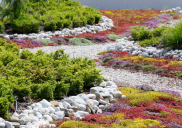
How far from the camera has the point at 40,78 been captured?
7973 mm

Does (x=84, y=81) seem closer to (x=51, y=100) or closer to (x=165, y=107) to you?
(x=51, y=100)

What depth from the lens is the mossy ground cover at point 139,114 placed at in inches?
227

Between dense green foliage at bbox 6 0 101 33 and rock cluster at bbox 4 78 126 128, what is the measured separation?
44.6 feet

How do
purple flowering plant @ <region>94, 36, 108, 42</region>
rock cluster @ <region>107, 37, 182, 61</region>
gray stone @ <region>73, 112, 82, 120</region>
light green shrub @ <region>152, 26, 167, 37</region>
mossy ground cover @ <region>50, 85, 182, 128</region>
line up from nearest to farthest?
1. mossy ground cover @ <region>50, 85, 182, 128</region>
2. gray stone @ <region>73, 112, 82, 120</region>
3. rock cluster @ <region>107, 37, 182, 61</region>
4. light green shrub @ <region>152, 26, 167, 37</region>
5. purple flowering plant @ <region>94, 36, 108, 42</region>

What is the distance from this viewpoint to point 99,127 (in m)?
5.61

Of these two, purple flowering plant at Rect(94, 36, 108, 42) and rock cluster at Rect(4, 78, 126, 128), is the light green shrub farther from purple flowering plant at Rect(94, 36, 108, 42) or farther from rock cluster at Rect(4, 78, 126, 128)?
rock cluster at Rect(4, 78, 126, 128)

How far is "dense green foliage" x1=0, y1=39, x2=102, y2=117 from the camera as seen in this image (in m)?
6.49

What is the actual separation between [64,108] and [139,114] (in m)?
1.97

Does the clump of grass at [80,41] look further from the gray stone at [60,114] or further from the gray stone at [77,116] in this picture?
the gray stone at [60,114]

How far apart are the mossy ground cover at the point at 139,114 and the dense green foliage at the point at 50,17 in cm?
1384

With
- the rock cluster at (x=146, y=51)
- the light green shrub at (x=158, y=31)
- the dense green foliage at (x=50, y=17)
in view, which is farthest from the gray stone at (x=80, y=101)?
the dense green foliage at (x=50, y=17)

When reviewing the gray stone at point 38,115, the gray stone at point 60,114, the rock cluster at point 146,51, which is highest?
the rock cluster at point 146,51

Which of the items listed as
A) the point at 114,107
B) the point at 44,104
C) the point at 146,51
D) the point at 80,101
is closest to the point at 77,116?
the point at 80,101

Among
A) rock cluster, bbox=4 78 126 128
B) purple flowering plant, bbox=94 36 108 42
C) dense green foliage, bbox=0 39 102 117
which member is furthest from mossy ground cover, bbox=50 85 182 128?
purple flowering plant, bbox=94 36 108 42
